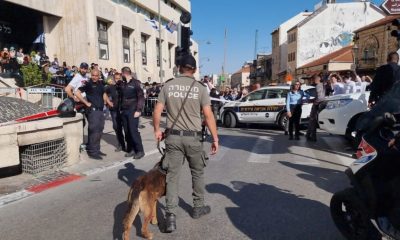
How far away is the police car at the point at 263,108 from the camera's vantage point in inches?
443

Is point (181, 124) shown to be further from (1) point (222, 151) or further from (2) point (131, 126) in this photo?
(1) point (222, 151)

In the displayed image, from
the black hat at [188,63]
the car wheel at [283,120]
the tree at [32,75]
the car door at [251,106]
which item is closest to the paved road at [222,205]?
the black hat at [188,63]

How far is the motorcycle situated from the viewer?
2352 mm

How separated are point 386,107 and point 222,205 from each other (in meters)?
2.27

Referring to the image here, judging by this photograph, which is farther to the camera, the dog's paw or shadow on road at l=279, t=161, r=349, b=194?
shadow on road at l=279, t=161, r=349, b=194

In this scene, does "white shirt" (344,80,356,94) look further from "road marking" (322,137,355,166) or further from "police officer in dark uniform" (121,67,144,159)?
"police officer in dark uniform" (121,67,144,159)

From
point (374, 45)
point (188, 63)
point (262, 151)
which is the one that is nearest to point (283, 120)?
point (262, 151)

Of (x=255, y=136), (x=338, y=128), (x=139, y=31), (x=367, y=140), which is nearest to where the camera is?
(x=367, y=140)

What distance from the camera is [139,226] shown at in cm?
341

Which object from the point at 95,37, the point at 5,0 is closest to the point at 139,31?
the point at 95,37

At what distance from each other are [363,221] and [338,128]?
16.1 feet

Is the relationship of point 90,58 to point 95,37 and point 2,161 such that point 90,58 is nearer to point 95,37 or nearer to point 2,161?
point 95,37

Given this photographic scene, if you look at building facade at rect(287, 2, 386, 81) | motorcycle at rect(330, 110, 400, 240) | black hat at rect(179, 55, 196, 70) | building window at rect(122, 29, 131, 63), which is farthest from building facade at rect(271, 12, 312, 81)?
motorcycle at rect(330, 110, 400, 240)

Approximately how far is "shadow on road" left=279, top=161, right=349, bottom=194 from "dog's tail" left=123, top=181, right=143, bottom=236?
2.99m
